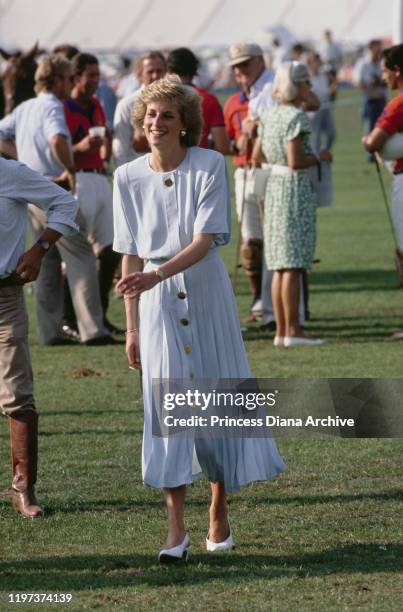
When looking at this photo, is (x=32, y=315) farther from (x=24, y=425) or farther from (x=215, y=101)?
(x=24, y=425)

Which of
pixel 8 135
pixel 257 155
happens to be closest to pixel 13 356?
pixel 8 135

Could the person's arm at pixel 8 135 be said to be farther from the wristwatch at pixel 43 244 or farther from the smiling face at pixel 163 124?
the smiling face at pixel 163 124

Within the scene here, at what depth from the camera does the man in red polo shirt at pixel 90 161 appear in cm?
1216

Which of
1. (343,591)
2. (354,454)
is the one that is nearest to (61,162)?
(354,454)

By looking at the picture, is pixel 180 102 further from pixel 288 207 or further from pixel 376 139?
pixel 288 207

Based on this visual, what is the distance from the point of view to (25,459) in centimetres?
705

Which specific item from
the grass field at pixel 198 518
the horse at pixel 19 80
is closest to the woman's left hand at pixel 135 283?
the grass field at pixel 198 518

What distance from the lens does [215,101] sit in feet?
39.8

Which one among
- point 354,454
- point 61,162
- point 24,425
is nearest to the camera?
point 24,425

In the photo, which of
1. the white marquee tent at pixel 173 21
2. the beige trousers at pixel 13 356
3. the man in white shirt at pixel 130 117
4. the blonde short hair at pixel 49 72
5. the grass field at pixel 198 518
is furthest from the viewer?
the white marquee tent at pixel 173 21

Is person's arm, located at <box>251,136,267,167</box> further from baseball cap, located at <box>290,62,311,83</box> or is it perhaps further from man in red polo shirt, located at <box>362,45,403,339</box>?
man in red polo shirt, located at <box>362,45,403,339</box>

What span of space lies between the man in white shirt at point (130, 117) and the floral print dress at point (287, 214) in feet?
4.01

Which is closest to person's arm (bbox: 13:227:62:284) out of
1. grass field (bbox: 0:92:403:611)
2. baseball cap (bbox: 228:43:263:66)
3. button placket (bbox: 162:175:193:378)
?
button placket (bbox: 162:175:193:378)

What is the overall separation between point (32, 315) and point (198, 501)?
23.0 ft
